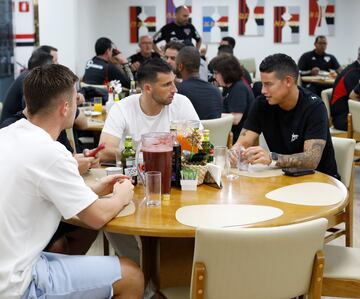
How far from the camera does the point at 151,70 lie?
12.2 feet

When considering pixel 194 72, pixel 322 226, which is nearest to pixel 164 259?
pixel 322 226

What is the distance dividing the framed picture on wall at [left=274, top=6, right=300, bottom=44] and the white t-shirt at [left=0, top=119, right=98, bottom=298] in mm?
9463

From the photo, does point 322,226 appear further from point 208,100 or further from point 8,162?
point 208,100

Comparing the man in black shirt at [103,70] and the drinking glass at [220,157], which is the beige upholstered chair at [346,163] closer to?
the drinking glass at [220,157]

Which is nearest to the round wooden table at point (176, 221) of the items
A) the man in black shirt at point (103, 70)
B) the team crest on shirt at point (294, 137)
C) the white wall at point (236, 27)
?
A: the team crest on shirt at point (294, 137)

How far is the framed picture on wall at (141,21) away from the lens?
10789 mm

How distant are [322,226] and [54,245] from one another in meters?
1.49

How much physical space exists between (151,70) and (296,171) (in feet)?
4.11

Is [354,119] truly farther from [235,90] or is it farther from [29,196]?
[29,196]

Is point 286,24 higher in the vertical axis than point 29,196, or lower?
higher

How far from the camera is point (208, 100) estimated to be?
4719 millimetres

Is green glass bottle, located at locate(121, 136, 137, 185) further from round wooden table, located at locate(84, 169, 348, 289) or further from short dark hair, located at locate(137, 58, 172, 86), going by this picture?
short dark hair, located at locate(137, 58, 172, 86)

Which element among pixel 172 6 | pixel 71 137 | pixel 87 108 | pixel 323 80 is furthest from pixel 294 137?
pixel 172 6

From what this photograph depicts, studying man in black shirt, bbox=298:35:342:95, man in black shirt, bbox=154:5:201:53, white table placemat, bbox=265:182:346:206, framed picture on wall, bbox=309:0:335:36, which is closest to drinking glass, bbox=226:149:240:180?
white table placemat, bbox=265:182:346:206
